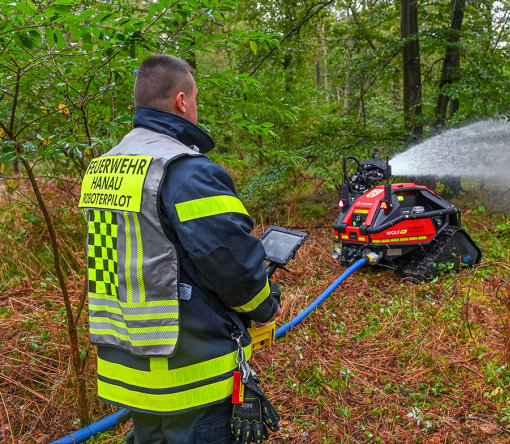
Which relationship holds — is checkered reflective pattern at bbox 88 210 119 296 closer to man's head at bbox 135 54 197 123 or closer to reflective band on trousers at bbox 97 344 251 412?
reflective band on trousers at bbox 97 344 251 412

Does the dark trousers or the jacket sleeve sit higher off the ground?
the jacket sleeve

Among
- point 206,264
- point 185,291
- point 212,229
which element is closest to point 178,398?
point 185,291

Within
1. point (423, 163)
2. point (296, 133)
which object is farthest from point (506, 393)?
point (296, 133)

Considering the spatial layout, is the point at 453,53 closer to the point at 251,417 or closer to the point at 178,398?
the point at 251,417

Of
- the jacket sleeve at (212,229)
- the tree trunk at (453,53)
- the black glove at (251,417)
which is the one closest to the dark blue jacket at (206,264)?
the jacket sleeve at (212,229)

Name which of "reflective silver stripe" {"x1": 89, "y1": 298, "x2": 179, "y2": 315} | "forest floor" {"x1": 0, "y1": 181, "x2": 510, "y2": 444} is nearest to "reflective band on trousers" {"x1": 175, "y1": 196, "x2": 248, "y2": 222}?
"reflective silver stripe" {"x1": 89, "y1": 298, "x2": 179, "y2": 315}

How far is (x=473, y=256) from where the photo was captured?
5.99 m

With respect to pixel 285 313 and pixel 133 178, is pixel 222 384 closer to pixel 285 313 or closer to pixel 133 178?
pixel 133 178

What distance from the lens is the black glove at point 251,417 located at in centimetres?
185

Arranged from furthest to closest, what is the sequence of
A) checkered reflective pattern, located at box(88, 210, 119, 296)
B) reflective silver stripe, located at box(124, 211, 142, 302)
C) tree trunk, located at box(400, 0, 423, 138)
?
tree trunk, located at box(400, 0, 423, 138) < checkered reflective pattern, located at box(88, 210, 119, 296) < reflective silver stripe, located at box(124, 211, 142, 302)

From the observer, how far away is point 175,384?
1.81 meters

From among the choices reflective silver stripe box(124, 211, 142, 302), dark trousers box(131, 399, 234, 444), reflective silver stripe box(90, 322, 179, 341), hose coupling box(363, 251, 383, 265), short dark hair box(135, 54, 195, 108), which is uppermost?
short dark hair box(135, 54, 195, 108)

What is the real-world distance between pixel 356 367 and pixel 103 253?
8.97 ft

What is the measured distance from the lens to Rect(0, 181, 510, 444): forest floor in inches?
122
